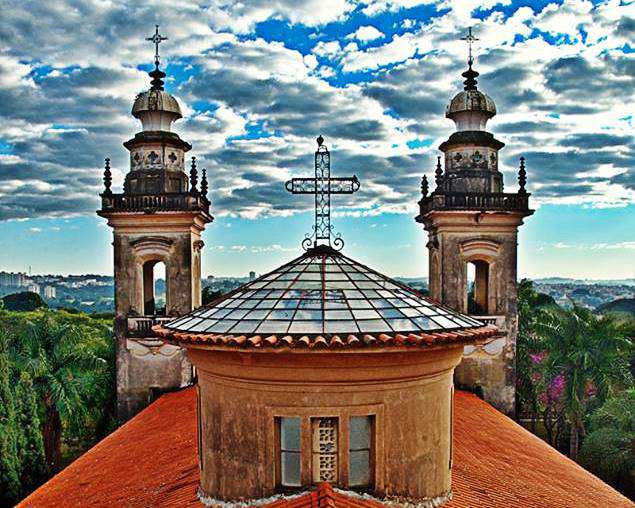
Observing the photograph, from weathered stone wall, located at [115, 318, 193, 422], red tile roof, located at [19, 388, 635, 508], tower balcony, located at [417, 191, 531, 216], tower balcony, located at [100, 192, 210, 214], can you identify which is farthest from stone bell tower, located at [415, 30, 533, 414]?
A: weathered stone wall, located at [115, 318, 193, 422]

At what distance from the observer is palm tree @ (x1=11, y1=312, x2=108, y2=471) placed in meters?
24.5

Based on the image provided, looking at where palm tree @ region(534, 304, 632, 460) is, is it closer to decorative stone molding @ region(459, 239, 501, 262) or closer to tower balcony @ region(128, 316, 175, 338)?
decorative stone molding @ region(459, 239, 501, 262)

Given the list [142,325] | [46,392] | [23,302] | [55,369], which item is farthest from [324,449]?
[23,302]

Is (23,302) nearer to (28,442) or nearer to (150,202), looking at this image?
(28,442)

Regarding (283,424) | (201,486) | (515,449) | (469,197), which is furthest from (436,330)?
(469,197)

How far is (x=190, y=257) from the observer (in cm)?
2148

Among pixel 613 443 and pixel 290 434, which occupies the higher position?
pixel 290 434

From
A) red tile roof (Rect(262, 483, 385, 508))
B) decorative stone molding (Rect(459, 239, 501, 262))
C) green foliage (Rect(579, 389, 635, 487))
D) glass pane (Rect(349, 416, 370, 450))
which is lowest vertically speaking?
green foliage (Rect(579, 389, 635, 487))

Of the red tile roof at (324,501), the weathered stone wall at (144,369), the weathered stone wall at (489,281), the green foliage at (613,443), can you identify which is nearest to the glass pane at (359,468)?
the red tile roof at (324,501)

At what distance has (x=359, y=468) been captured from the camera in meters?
7.97

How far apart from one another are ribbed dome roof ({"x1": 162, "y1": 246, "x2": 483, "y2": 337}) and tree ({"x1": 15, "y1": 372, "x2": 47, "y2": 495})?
52.8 feet

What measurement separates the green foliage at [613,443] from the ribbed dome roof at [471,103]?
11848 mm

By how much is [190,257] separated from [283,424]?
14196 mm

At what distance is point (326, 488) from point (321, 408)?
0.92 m
